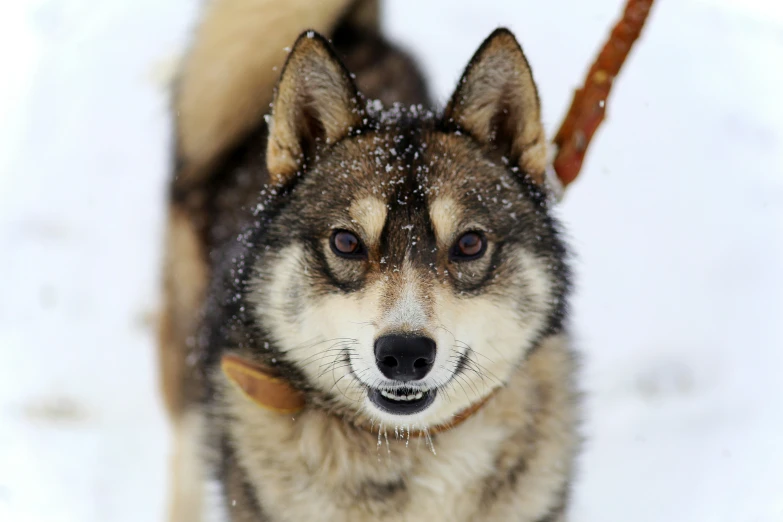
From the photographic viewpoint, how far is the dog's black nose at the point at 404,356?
1.89m

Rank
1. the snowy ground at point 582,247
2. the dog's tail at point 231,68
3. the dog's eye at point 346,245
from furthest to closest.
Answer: the snowy ground at point 582,247, the dog's tail at point 231,68, the dog's eye at point 346,245

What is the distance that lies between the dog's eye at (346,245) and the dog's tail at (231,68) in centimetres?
117

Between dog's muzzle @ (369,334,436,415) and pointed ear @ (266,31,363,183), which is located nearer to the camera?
dog's muzzle @ (369,334,436,415)

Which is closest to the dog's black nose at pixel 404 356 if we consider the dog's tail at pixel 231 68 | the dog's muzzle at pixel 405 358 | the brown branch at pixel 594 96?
the dog's muzzle at pixel 405 358

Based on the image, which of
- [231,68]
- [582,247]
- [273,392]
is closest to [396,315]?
[273,392]

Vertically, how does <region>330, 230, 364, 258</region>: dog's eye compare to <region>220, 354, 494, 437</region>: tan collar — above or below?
above

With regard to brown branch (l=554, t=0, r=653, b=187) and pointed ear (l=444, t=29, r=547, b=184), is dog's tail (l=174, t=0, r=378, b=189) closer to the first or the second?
pointed ear (l=444, t=29, r=547, b=184)

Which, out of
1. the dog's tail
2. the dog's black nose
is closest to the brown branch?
the dog's black nose

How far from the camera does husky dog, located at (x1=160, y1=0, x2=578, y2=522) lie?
2.08 metres

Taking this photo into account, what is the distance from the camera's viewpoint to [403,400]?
2043mm

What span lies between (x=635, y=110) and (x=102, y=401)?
11.8ft

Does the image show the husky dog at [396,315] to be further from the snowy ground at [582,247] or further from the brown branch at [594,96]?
the snowy ground at [582,247]

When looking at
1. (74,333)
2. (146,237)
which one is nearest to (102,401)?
(74,333)

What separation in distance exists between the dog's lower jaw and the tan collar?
0.16ft
